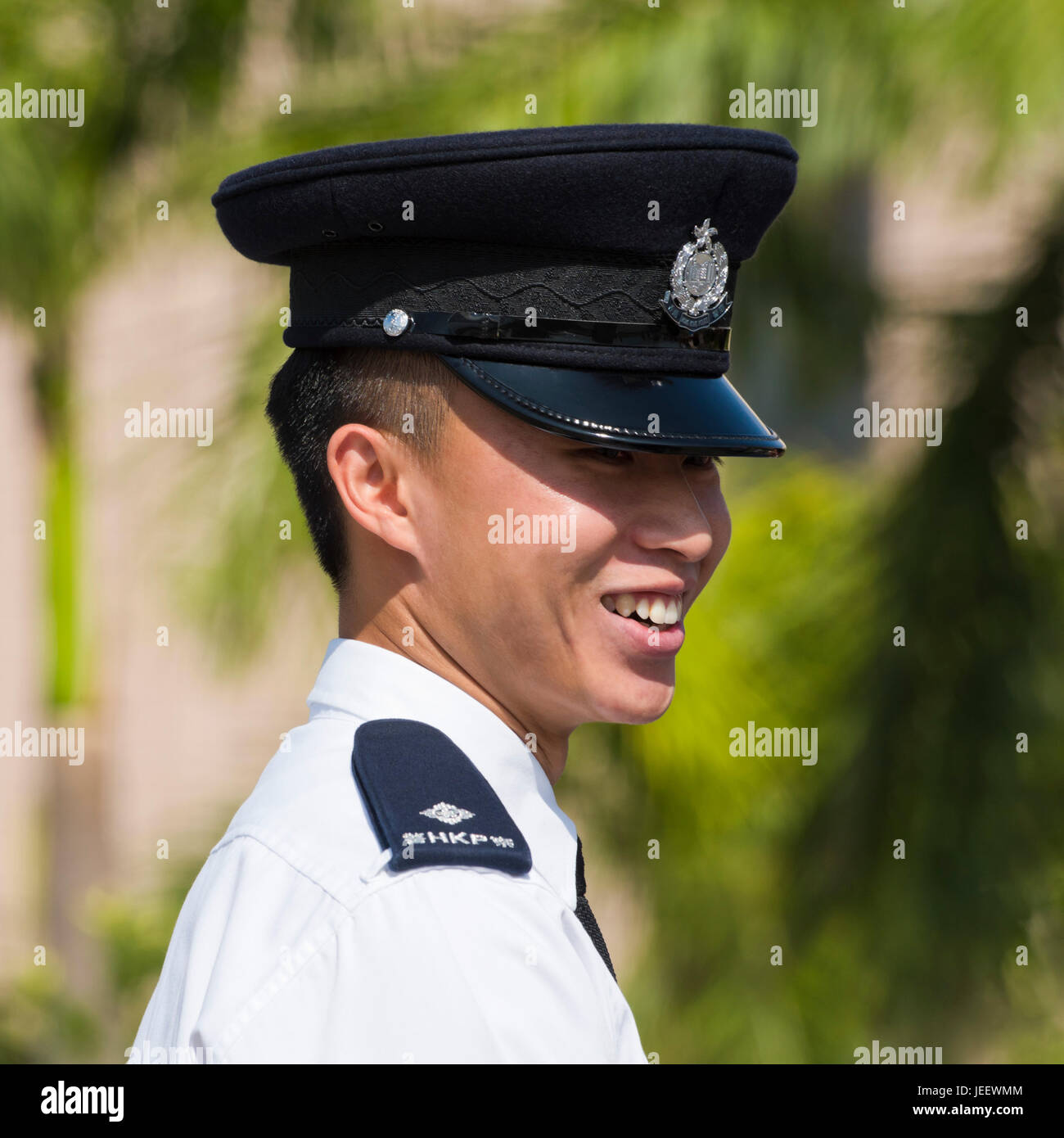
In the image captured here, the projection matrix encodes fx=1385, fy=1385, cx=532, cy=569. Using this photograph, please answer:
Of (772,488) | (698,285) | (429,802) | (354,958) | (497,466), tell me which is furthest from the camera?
(772,488)

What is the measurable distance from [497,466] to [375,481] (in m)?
0.13

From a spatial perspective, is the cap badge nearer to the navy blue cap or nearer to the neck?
the navy blue cap

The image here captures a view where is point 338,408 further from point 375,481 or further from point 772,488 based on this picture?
point 772,488

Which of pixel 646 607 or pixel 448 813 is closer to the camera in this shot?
pixel 448 813

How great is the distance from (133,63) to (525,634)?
10.8ft

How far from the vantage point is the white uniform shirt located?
100 cm

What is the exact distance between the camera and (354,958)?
1.03m

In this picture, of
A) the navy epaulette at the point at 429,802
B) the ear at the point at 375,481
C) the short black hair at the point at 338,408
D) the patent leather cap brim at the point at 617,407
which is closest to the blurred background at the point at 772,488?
the patent leather cap brim at the point at 617,407

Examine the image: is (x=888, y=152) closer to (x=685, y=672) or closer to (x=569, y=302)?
(x=685, y=672)

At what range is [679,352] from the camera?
1374 millimetres

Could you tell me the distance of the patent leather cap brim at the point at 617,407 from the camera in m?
1.25

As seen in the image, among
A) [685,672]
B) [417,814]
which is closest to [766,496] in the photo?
[685,672]

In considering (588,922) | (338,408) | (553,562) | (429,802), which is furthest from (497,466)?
(588,922)

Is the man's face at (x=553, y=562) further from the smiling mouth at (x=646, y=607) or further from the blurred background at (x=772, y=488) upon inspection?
the blurred background at (x=772, y=488)
